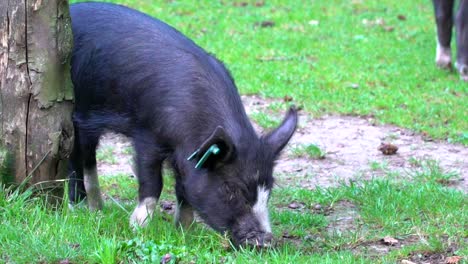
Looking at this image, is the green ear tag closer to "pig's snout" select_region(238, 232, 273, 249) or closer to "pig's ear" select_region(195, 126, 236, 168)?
"pig's ear" select_region(195, 126, 236, 168)

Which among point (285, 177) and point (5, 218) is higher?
point (5, 218)

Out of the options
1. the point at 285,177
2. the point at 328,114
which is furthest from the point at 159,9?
the point at 285,177

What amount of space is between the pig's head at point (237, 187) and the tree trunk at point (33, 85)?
95 cm

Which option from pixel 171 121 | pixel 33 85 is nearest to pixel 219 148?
pixel 171 121

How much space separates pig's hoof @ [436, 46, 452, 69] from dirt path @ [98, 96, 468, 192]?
8.25 ft

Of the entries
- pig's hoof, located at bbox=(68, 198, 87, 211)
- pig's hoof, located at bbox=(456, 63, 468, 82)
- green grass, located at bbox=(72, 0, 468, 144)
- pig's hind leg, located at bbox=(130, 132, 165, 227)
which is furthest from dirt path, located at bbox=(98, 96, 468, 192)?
pig's hoof, located at bbox=(456, 63, 468, 82)

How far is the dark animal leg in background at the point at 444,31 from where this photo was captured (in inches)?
456

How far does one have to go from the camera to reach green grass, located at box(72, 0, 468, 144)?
32.4ft

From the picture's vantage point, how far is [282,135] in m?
5.71

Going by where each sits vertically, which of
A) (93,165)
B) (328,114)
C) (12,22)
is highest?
(12,22)

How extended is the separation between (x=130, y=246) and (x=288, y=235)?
1429 millimetres

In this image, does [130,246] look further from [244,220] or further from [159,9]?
[159,9]

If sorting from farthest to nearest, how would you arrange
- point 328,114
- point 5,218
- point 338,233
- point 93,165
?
point 328,114 < point 93,165 < point 338,233 < point 5,218

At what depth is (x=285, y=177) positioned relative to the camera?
7.77 m
